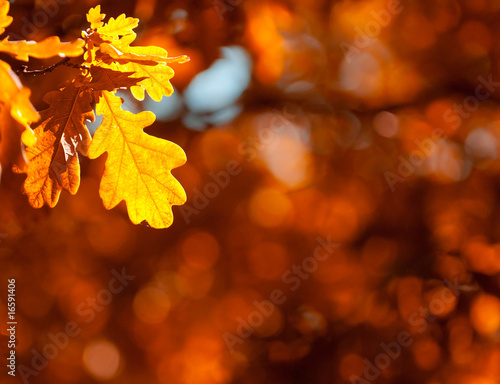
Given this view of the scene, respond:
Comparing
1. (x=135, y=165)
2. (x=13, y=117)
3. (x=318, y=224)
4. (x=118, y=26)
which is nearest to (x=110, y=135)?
(x=135, y=165)

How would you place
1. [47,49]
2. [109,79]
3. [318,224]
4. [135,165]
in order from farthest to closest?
[318,224], [135,165], [109,79], [47,49]

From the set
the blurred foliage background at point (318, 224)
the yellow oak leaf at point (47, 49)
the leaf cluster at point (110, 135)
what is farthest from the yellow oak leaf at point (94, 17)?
the blurred foliage background at point (318, 224)

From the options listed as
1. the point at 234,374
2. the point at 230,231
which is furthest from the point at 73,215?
the point at 234,374

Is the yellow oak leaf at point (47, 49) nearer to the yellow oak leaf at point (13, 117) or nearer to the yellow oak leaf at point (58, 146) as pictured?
the yellow oak leaf at point (13, 117)

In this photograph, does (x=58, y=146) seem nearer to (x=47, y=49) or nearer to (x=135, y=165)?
(x=135, y=165)

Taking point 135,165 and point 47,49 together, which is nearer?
point 47,49

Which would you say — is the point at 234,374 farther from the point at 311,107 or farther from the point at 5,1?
the point at 5,1
